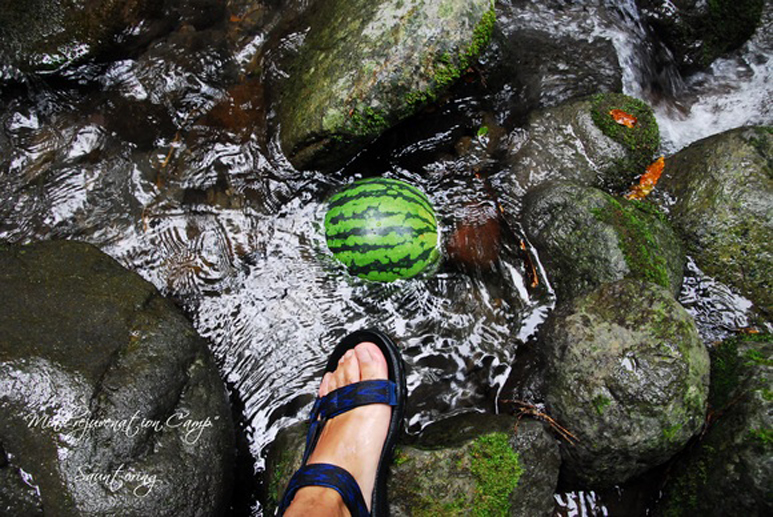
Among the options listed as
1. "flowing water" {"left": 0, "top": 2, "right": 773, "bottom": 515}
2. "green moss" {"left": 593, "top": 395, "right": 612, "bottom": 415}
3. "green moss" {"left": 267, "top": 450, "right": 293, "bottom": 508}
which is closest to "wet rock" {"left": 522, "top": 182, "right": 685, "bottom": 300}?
"flowing water" {"left": 0, "top": 2, "right": 773, "bottom": 515}

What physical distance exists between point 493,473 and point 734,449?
1499 mm

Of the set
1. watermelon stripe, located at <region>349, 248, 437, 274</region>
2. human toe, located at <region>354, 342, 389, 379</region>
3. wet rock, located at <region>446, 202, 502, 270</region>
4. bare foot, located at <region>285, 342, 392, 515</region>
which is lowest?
bare foot, located at <region>285, 342, 392, 515</region>

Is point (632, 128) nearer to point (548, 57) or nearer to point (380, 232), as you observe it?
point (548, 57)

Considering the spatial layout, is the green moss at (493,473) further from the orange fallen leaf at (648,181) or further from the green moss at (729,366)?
the orange fallen leaf at (648,181)

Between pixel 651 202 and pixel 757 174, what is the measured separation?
755mm

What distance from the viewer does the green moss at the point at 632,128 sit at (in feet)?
14.1

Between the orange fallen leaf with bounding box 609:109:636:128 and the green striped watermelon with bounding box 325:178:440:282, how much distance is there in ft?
6.36

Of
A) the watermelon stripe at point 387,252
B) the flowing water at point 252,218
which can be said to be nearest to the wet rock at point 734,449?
the flowing water at point 252,218

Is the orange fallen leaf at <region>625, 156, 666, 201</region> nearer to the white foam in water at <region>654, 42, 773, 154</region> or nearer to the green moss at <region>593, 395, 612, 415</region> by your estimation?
the white foam in water at <region>654, 42, 773, 154</region>

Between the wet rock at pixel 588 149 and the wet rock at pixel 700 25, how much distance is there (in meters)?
1.41

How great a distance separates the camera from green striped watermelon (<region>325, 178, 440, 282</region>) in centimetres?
347

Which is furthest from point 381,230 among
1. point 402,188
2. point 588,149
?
point 588,149

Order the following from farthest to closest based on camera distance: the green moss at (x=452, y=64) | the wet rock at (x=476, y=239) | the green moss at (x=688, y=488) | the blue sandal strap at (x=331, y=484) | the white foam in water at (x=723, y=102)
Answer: the white foam in water at (x=723, y=102)
the wet rock at (x=476, y=239)
the green moss at (x=452, y=64)
the green moss at (x=688, y=488)
the blue sandal strap at (x=331, y=484)

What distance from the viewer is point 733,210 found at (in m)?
3.94
